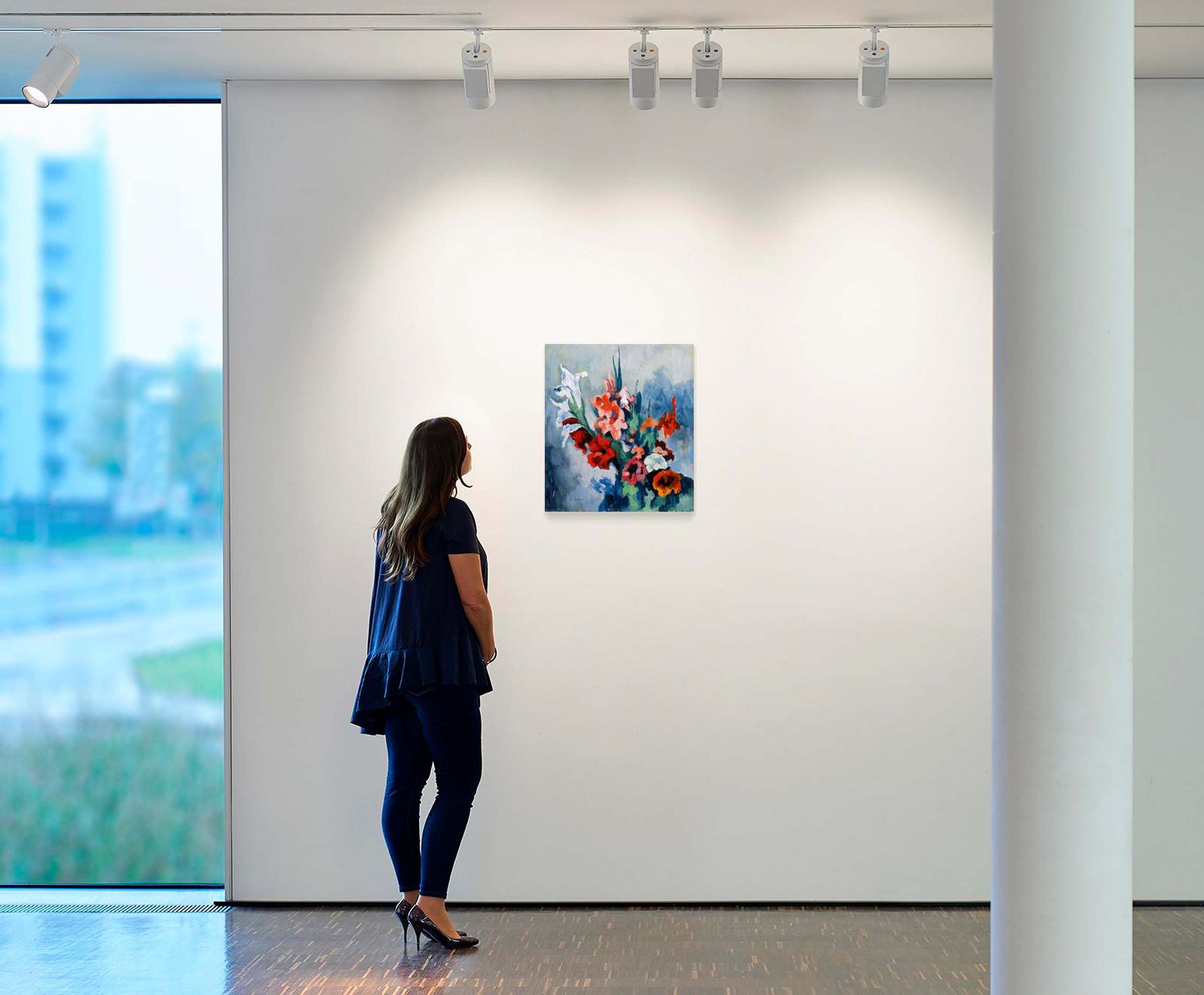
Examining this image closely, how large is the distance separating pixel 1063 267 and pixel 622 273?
6.99 feet

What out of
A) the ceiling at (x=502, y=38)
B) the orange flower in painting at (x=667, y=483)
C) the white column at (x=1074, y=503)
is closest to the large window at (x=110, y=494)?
the ceiling at (x=502, y=38)

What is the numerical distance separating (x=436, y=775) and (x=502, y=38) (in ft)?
7.90

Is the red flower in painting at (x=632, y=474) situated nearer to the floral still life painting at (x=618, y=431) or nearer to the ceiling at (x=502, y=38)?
the floral still life painting at (x=618, y=431)

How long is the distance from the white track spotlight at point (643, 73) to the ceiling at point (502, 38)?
7 cm

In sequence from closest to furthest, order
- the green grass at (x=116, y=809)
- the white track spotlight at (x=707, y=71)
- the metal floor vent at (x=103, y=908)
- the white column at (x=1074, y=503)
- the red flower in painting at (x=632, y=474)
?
1. the white column at (x=1074, y=503)
2. the white track spotlight at (x=707, y=71)
3. the metal floor vent at (x=103, y=908)
4. the red flower in painting at (x=632, y=474)
5. the green grass at (x=116, y=809)

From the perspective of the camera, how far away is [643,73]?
365cm

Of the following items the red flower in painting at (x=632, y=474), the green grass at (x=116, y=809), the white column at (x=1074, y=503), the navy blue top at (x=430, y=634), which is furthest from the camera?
the green grass at (x=116, y=809)

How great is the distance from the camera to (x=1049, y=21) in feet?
7.35

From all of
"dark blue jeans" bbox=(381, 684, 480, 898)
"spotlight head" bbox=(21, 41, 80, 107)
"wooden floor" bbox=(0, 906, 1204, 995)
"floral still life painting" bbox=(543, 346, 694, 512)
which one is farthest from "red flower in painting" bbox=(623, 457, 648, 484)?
"spotlight head" bbox=(21, 41, 80, 107)

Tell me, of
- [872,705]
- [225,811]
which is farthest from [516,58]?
[225,811]

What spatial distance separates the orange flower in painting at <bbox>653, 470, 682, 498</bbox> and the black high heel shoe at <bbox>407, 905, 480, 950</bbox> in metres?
1.64

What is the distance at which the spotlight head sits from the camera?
3533 mm

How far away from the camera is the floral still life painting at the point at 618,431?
4.12 m

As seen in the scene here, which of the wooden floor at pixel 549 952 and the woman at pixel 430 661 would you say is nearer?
the wooden floor at pixel 549 952
